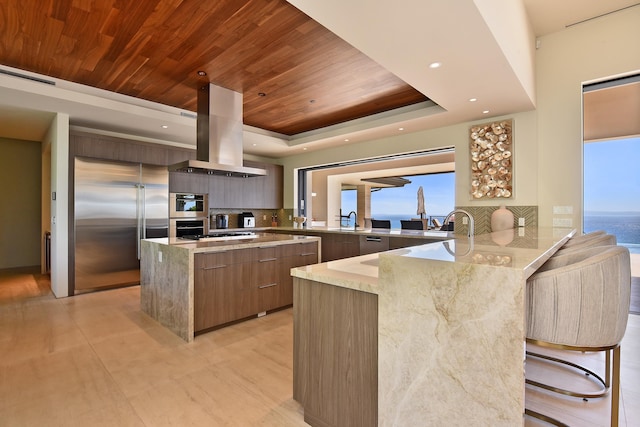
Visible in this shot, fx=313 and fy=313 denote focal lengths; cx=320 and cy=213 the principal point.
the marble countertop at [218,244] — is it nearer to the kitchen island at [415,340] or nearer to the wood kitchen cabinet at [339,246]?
the wood kitchen cabinet at [339,246]

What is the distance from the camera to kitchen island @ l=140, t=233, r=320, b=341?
9.56 feet

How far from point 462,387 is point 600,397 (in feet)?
4.90

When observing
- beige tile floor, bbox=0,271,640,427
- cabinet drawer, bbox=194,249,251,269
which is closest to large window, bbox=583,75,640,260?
beige tile floor, bbox=0,271,640,427

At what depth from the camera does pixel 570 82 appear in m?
3.45

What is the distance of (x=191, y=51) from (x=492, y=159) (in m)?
3.72

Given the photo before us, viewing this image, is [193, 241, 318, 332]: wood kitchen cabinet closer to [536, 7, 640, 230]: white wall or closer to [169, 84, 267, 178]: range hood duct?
[169, 84, 267, 178]: range hood duct

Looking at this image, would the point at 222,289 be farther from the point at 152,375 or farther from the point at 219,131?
the point at 219,131

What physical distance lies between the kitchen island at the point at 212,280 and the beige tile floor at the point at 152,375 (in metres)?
0.16

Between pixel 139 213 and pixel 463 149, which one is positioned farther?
pixel 139 213

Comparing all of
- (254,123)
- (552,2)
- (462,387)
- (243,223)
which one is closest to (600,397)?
(462,387)

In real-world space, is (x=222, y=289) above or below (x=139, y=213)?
below

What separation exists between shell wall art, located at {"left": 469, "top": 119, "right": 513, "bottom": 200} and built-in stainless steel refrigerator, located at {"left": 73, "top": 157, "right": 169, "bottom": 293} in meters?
4.76

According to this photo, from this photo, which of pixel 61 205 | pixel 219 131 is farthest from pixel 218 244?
pixel 61 205

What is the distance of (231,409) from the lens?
1.85m
